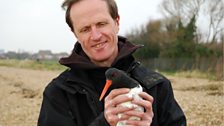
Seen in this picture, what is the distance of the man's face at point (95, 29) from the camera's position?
3.28m

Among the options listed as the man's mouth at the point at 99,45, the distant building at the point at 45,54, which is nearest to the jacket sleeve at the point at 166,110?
the man's mouth at the point at 99,45

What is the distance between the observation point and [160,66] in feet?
210

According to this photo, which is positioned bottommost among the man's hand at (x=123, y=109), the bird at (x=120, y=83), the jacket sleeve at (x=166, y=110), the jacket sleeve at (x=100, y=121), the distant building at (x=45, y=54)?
the distant building at (x=45, y=54)

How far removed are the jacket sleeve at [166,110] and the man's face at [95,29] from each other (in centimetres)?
53

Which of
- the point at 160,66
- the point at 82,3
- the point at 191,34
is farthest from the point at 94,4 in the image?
the point at 160,66

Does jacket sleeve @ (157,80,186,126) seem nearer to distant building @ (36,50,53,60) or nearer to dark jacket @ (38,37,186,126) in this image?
dark jacket @ (38,37,186,126)

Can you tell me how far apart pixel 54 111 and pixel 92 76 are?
42cm

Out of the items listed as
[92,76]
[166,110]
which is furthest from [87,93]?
[166,110]

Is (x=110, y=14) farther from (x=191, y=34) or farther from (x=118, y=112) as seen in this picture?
(x=191, y=34)

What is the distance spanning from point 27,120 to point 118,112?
444 inches

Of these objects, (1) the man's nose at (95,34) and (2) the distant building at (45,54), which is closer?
(1) the man's nose at (95,34)

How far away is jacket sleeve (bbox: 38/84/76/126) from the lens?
A: 10.6 ft

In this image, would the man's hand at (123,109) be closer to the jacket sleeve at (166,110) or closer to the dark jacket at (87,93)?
the dark jacket at (87,93)

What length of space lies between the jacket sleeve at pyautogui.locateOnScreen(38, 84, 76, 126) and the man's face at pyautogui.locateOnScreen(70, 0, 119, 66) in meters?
0.42
